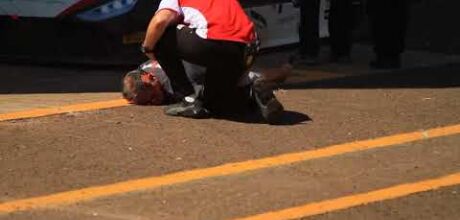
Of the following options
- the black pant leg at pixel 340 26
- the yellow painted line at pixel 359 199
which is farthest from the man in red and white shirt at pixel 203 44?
the black pant leg at pixel 340 26

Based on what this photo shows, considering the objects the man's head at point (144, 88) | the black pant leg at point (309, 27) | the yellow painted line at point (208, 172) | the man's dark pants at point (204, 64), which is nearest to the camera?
the yellow painted line at point (208, 172)

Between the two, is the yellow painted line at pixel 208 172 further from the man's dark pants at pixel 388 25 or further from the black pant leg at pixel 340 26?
the black pant leg at pixel 340 26

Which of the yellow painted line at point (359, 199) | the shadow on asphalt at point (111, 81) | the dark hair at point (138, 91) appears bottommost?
the shadow on asphalt at point (111, 81)

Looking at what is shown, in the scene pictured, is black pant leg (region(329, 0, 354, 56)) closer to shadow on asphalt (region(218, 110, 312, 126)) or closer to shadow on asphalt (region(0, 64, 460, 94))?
shadow on asphalt (region(0, 64, 460, 94))

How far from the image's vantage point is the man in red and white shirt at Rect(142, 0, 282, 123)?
7.36 metres

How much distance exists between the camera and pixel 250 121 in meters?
7.64

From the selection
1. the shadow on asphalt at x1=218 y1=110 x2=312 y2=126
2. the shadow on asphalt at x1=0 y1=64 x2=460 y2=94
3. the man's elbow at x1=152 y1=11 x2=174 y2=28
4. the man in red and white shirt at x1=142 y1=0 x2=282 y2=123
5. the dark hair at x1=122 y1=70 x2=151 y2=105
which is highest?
the man's elbow at x1=152 y1=11 x2=174 y2=28

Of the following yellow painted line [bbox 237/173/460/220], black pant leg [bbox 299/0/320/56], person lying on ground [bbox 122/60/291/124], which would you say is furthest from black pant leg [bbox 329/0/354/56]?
yellow painted line [bbox 237/173/460/220]

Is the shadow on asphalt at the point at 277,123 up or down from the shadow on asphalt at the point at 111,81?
up

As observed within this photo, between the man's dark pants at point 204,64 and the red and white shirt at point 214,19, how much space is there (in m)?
0.05

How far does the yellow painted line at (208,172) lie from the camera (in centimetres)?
564

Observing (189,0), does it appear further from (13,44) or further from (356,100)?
(13,44)

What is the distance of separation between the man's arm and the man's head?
1.76 ft

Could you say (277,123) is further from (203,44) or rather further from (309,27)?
(309,27)
